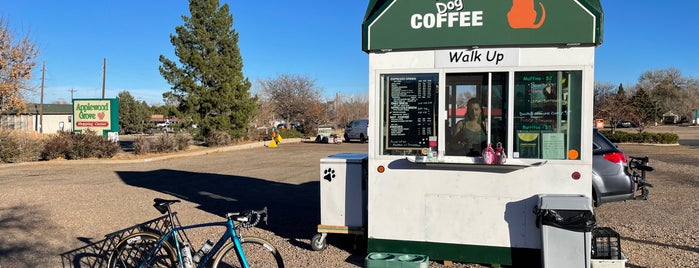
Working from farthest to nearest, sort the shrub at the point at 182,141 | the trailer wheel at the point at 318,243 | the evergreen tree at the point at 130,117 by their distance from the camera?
the evergreen tree at the point at 130,117 → the shrub at the point at 182,141 → the trailer wheel at the point at 318,243

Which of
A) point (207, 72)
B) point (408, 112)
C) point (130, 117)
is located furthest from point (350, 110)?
point (408, 112)

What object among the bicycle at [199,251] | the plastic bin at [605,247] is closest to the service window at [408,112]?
the bicycle at [199,251]

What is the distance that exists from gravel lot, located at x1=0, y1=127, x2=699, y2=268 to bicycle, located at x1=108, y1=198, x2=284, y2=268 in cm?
105

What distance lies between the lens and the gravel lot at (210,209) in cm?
581

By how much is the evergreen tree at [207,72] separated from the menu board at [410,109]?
21960 mm

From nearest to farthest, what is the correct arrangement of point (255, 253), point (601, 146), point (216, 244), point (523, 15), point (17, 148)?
point (216, 244)
point (255, 253)
point (523, 15)
point (601, 146)
point (17, 148)

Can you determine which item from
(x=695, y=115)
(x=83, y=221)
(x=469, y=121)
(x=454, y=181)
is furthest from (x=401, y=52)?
(x=695, y=115)

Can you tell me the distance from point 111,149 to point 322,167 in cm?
1620

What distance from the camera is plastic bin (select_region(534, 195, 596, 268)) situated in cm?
457

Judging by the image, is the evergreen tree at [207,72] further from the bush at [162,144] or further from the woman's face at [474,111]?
Result: the woman's face at [474,111]

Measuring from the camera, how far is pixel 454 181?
526cm

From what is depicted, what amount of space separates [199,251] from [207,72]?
2299 cm

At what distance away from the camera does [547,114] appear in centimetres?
509

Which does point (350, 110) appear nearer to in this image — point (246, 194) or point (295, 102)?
point (295, 102)
